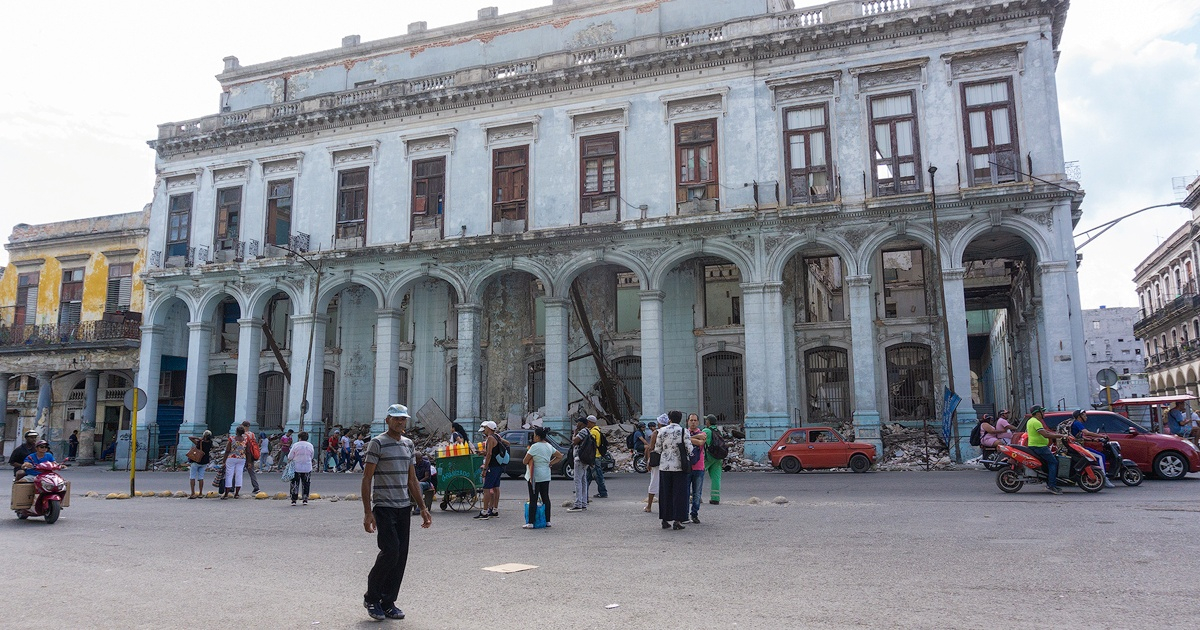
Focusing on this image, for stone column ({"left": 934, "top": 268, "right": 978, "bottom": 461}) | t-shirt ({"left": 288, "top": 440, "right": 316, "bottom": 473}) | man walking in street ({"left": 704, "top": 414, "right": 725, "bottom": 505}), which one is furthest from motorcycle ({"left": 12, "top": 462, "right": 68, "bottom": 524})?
stone column ({"left": 934, "top": 268, "right": 978, "bottom": 461})

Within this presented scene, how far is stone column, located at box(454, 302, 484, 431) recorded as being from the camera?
28.0m

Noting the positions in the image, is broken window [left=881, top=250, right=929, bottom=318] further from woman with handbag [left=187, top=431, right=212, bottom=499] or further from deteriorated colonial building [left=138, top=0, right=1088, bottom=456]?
woman with handbag [left=187, top=431, right=212, bottom=499]

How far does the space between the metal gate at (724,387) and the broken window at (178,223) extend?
21.9 metres

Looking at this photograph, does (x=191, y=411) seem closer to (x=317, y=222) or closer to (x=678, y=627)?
(x=317, y=222)

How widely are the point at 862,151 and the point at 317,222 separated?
2000 centimetres

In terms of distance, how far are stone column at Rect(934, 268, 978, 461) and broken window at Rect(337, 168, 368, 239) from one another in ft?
67.2

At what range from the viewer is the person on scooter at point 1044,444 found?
1339 cm

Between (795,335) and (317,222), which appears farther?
(317,222)

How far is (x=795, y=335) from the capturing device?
26.8 m

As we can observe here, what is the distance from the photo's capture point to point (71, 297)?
36.6m

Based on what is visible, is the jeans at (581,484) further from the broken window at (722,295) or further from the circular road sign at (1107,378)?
the broken window at (722,295)

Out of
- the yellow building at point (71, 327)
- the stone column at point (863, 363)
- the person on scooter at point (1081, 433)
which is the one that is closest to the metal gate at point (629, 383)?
the stone column at point (863, 363)

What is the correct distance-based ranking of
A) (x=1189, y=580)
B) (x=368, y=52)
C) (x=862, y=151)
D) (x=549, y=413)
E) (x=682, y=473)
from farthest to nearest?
(x=368, y=52) < (x=549, y=413) < (x=862, y=151) < (x=682, y=473) < (x=1189, y=580)

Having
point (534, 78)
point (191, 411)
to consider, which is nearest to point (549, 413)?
point (534, 78)
